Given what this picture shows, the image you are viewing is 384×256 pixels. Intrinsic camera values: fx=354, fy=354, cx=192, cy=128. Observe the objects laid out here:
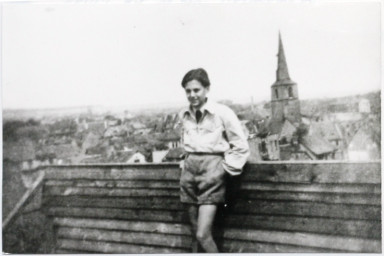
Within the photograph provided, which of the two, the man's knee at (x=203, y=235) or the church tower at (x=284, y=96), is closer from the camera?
the man's knee at (x=203, y=235)

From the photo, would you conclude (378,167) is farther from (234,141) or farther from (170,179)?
(170,179)

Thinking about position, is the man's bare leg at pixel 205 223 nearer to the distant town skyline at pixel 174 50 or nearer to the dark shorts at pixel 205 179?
the dark shorts at pixel 205 179

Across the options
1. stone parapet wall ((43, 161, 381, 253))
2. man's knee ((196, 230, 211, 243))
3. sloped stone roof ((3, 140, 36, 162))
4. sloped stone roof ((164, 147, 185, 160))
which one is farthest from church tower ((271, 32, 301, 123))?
sloped stone roof ((3, 140, 36, 162))

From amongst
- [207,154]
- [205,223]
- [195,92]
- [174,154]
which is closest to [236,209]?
[205,223]

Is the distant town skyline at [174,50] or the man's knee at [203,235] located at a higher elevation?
the distant town skyline at [174,50]

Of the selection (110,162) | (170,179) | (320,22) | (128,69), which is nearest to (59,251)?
(110,162)

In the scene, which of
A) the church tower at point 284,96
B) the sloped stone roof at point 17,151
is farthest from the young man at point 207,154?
the sloped stone roof at point 17,151

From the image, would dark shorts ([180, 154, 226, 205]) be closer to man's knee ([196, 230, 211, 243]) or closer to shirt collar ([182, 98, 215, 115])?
man's knee ([196, 230, 211, 243])
